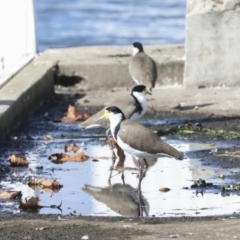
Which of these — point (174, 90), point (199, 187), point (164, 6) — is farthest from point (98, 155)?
point (164, 6)

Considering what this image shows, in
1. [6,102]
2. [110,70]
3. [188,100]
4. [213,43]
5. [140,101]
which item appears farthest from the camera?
[110,70]

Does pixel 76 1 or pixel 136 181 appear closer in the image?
pixel 136 181

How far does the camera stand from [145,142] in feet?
30.7

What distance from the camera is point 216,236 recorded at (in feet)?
22.2

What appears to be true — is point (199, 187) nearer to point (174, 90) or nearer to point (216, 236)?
point (216, 236)

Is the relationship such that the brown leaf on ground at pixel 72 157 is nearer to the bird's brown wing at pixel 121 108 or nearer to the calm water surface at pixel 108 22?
the bird's brown wing at pixel 121 108

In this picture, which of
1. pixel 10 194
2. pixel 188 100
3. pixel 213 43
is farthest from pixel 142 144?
pixel 213 43

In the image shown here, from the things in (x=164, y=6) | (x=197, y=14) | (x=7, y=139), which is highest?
(x=197, y=14)

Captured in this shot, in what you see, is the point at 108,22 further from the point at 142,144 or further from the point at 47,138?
the point at 142,144

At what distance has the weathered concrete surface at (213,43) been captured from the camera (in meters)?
13.6

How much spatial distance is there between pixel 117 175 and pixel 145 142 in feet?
1.68

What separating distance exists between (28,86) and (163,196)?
4.56 metres

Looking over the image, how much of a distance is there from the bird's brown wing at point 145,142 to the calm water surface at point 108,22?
1919 cm

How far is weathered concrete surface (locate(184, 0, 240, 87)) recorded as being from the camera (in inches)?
535
